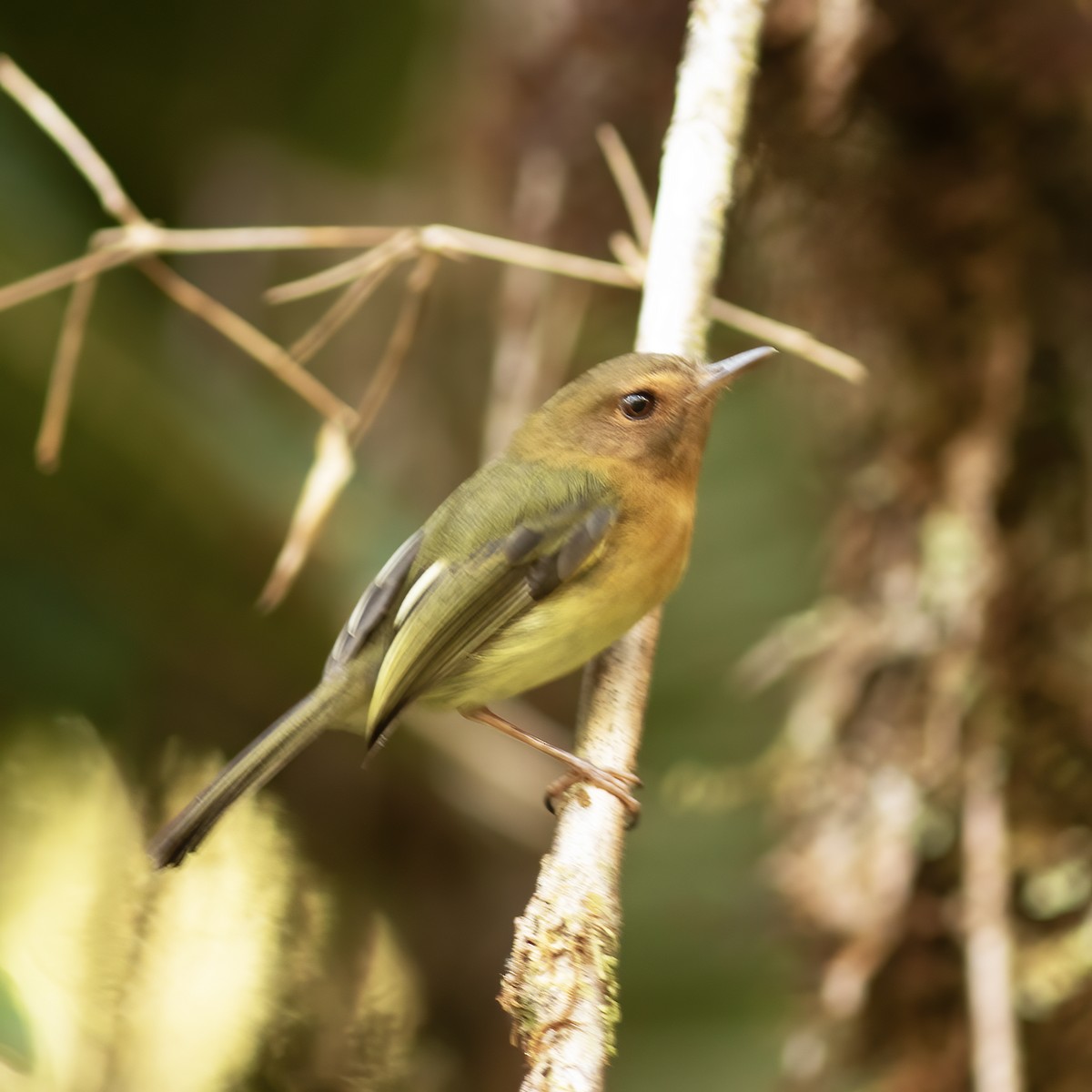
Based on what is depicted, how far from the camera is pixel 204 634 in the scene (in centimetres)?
371

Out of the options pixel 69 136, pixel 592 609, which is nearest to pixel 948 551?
pixel 592 609

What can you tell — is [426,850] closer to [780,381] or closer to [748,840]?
[748,840]

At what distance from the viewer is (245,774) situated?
2354 millimetres

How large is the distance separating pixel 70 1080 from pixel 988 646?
230 cm

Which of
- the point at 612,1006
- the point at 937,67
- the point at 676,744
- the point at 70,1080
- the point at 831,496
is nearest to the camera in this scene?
the point at 612,1006

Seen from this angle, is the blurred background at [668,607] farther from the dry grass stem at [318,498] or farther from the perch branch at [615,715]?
the dry grass stem at [318,498]

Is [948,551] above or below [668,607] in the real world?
below

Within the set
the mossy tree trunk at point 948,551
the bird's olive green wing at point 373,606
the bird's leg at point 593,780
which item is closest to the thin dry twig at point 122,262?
the bird's olive green wing at point 373,606

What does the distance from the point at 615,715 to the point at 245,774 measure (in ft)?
2.40

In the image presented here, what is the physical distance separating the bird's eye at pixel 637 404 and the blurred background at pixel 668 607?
82cm

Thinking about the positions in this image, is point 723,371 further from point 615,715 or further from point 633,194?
point 615,715

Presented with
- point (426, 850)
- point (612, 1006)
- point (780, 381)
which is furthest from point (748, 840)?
point (612, 1006)

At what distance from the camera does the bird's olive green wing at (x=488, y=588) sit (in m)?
2.44

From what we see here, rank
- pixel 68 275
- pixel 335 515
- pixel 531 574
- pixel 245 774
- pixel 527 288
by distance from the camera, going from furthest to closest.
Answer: pixel 527 288 < pixel 335 515 < pixel 68 275 < pixel 531 574 < pixel 245 774
